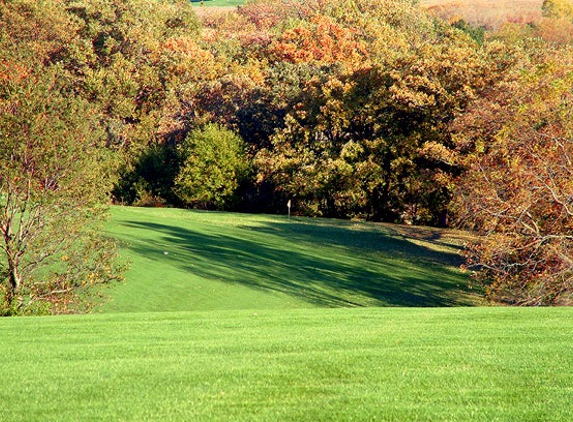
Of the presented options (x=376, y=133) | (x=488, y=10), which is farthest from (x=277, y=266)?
(x=488, y=10)

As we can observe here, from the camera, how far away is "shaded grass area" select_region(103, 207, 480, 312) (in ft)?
85.7

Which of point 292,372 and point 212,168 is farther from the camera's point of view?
point 212,168

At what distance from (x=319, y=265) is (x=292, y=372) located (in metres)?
24.7

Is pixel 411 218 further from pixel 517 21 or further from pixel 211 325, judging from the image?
pixel 517 21

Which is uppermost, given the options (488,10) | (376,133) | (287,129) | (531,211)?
(488,10)

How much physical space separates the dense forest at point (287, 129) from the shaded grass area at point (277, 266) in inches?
85.9

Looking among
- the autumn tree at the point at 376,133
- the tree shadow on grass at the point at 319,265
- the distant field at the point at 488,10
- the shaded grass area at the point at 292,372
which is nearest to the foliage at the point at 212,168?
the autumn tree at the point at 376,133

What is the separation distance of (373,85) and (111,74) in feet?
72.4

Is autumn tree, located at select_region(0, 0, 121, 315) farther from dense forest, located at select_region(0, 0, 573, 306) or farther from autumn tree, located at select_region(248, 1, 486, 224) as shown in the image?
autumn tree, located at select_region(248, 1, 486, 224)

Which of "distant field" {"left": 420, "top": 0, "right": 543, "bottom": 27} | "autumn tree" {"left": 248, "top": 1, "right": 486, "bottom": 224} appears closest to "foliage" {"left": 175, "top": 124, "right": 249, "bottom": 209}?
"autumn tree" {"left": 248, "top": 1, "right": 486, "bottom": 224}

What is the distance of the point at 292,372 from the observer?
27.5 feet

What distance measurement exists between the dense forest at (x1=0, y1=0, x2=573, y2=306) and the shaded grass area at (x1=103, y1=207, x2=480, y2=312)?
2.18m

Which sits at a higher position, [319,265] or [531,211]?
[531,211]

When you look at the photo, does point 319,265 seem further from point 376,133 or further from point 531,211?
point 376,133
